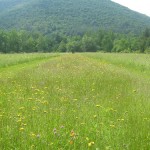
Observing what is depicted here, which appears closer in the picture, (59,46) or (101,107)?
(101,107)

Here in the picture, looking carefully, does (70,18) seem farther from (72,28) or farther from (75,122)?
(75,122)

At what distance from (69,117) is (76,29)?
149m

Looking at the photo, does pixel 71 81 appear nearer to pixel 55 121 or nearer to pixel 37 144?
pixel 55 121

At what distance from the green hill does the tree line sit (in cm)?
4559

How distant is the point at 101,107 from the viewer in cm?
768

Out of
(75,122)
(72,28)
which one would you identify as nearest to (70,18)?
(72,28)

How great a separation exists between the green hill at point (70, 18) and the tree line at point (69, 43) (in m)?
45.6

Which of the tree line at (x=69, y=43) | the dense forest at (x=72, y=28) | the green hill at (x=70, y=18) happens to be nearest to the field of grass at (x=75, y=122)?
the tree line at (x=69, y=43)

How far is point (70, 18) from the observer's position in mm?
177500

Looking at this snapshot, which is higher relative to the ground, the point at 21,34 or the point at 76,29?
the point at 21,34

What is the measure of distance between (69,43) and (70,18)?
81.3m

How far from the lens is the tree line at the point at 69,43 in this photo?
8475cm

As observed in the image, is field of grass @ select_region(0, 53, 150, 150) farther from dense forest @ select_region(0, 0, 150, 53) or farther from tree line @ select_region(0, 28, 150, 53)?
dense forest @ select_region(0, 0, 150, 53)

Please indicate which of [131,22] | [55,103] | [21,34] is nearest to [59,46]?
[21,34]
